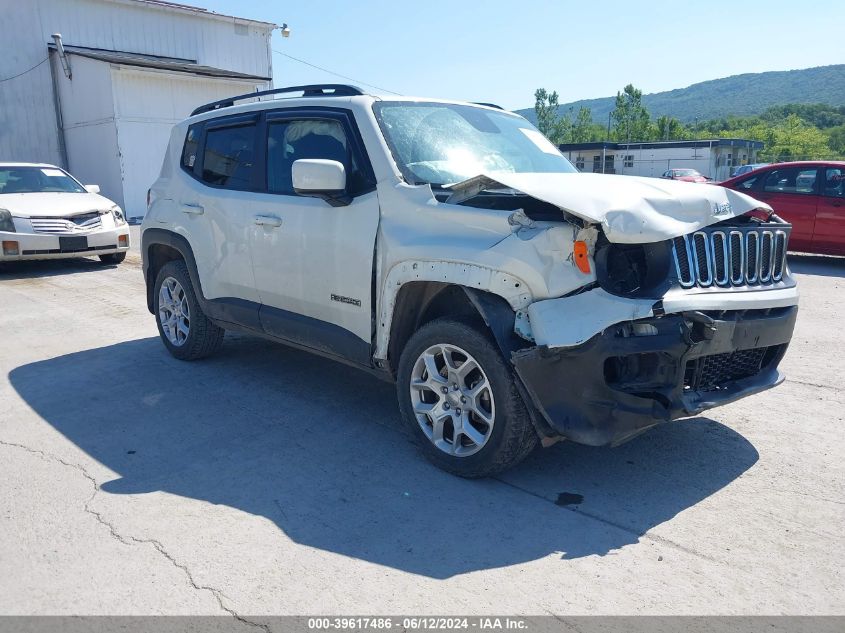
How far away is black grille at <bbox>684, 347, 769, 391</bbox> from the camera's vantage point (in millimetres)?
3492

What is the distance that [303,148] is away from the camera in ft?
15.8

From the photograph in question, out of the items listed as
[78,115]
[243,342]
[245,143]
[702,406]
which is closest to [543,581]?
[702,406]

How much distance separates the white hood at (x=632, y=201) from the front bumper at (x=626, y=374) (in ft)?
1.39

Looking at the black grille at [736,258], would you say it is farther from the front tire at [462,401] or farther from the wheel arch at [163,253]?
the wheel arch at [163,253]

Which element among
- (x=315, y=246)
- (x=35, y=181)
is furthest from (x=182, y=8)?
(x=315, y=246)

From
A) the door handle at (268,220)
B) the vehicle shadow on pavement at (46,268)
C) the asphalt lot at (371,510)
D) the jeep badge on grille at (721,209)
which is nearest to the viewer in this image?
the asphalt lot at (371,510)

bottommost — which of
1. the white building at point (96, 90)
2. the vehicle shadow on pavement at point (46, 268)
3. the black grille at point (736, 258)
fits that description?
the vehicle shadow on pavement at point (46, 268)

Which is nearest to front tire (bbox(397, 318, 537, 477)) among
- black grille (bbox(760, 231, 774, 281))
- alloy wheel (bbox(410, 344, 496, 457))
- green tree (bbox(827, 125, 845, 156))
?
alloy wheel (bbox(410, 344, 496, 457))

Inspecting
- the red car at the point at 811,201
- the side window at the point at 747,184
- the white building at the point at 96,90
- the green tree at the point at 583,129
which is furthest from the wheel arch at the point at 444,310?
the green tree at the point at 583,129

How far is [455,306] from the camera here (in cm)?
409

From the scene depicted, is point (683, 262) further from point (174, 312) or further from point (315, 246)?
point (174, 312)

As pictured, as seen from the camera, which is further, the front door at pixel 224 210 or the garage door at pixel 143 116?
the garage door at pixel 143 116

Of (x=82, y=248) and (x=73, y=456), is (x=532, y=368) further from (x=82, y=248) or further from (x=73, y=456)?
(x=82, y=248)

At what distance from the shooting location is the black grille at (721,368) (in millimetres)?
3492
